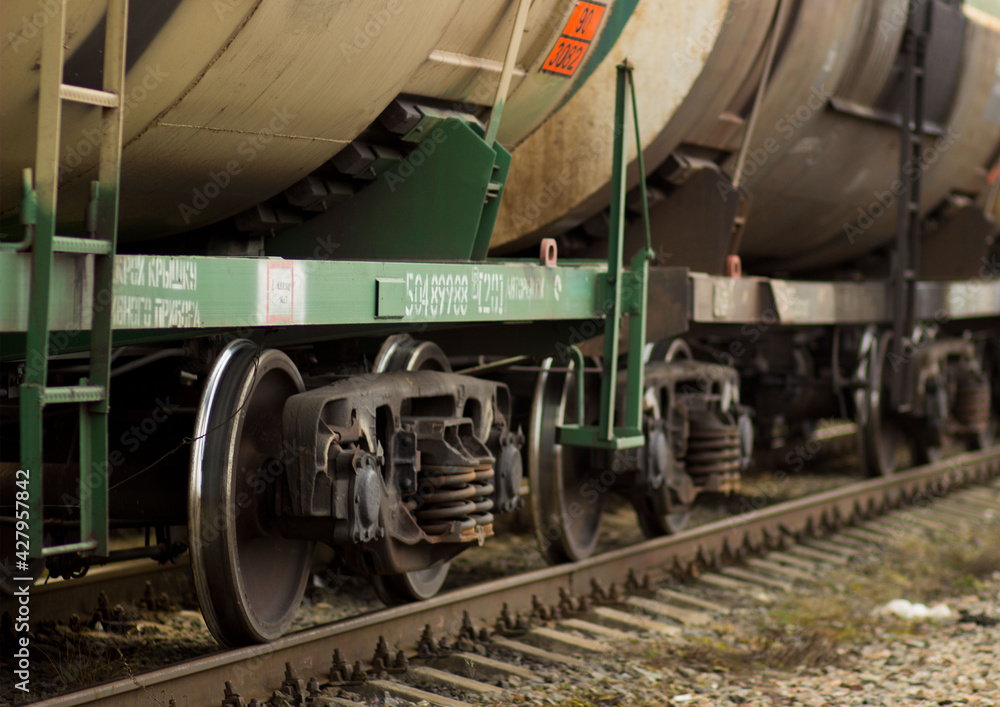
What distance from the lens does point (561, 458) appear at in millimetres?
5887

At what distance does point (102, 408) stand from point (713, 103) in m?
3.84

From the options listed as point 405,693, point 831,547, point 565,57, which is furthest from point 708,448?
point 405,693

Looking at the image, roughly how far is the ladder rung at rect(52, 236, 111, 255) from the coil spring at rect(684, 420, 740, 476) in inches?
166

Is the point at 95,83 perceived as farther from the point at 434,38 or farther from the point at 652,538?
the point at 652,538

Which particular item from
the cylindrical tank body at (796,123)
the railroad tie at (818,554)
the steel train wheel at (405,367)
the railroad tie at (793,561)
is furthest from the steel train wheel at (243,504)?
the railroad tie at (818,554)

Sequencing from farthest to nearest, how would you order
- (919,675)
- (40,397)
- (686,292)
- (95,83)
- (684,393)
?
1. (684,393)
2. (686,292)
3. (919,675)
4. (95,83)
5. (40,397)

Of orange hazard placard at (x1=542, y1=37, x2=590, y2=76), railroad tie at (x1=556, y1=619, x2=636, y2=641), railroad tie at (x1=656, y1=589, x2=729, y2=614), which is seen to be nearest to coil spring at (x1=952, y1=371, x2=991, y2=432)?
railroad tie at (x1=656, y1=589, x2=729, y2=614)

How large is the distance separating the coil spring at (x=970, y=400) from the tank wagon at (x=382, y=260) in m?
2.65

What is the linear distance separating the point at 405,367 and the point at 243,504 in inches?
38.4

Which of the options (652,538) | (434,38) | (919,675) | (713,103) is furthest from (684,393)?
(434,38)

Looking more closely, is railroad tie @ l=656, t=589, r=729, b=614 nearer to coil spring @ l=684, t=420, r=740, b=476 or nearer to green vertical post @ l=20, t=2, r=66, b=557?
coil spring @ l=684, t=420, r=740, b=476

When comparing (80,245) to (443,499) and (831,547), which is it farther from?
(831,547)

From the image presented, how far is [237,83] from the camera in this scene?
11.4ft

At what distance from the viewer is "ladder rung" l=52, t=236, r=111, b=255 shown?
2676mm
